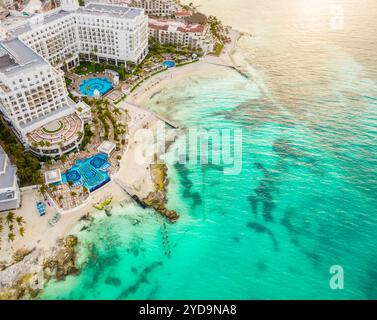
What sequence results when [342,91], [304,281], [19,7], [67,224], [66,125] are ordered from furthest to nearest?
1. [19,7]
2. [342,91]
3. [66,125]
4. [67,224]
5. [304,281]

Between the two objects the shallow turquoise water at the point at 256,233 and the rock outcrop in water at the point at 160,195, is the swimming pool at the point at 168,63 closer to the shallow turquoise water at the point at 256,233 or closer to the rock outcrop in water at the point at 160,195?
the shallow turquoise water at the point at 256,233

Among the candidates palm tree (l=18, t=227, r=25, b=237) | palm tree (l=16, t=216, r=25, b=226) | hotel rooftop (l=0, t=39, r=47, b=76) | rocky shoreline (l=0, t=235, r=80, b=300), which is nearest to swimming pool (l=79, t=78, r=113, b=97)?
hotel rooftop (l=0, t=39, r=47, b=76)

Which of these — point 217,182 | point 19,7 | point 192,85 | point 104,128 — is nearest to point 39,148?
point 104,128

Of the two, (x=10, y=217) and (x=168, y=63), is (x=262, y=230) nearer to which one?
(x=10, y=217)

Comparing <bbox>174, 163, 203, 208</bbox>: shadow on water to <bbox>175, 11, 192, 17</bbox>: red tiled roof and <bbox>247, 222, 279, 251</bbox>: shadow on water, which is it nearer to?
<bbox>247, 222, 279, 251</bbox>: shadow on water

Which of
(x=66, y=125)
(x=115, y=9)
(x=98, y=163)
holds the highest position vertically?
(x=115, y=9)

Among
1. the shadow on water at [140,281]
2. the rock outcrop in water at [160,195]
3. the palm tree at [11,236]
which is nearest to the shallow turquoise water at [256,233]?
the shadow on water at [140,281]

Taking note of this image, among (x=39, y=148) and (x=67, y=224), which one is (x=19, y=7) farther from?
(x=67, y=224)
